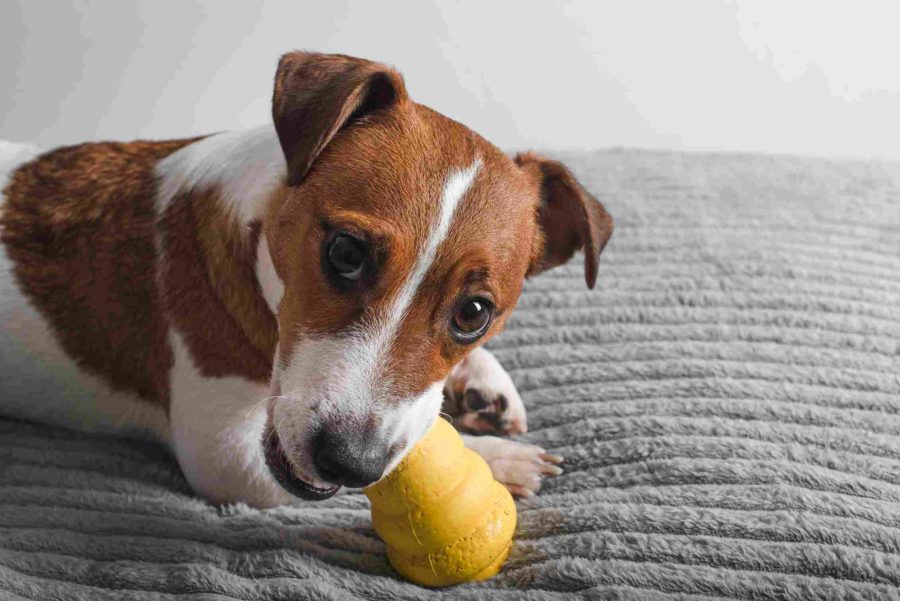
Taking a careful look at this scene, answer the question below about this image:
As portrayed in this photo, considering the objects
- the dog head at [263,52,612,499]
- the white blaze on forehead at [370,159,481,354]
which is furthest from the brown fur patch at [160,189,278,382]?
the white blaze on forehead at [370,159,481,354]

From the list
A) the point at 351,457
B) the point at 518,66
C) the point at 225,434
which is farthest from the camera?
the point at 518,66

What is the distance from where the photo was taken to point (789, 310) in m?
2.52

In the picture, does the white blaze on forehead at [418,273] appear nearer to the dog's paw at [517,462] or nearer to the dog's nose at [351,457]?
the dog's nose at [351,457]

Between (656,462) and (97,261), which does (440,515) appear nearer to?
(656,462)

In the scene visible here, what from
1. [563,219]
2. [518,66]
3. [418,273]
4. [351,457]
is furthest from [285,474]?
[518,66]

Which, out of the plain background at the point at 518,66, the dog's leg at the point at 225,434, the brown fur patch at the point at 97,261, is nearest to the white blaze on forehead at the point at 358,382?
the dog's leg at the point at 225,434

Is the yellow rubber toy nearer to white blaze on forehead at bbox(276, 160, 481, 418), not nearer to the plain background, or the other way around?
white blaze on forehead at bbox(276, 160, 481, 418)

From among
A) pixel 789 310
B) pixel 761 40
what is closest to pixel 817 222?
pixel 789 310

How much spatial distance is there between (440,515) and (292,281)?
0.53m

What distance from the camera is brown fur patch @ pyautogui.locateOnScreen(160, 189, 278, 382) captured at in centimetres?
190

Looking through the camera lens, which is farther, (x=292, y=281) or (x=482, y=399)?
(x=482, y=399)

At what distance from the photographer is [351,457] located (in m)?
1.53

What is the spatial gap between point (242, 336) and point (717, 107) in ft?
11.1

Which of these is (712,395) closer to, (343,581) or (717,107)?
(343,581)
